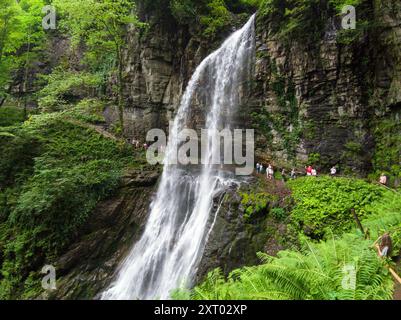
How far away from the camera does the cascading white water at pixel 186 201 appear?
11461mm

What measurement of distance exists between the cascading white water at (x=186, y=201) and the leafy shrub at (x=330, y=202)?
11.2ft

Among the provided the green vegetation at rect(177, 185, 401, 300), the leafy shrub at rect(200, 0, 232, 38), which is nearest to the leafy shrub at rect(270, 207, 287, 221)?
the green vegetation at rect(177, 185, 401, 300)

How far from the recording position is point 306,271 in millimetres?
4578

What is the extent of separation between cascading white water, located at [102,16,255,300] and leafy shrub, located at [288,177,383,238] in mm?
3408

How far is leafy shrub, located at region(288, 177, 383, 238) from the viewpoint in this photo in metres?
10.0

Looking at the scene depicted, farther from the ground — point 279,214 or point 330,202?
point 330,202

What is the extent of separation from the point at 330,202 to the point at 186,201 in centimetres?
647

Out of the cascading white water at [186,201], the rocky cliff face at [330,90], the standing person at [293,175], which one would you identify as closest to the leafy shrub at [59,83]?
the cascading white water at [186,201]

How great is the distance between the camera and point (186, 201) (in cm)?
1415

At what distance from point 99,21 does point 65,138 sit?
7.22m

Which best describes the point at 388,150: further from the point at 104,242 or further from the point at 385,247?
the point at 104,242

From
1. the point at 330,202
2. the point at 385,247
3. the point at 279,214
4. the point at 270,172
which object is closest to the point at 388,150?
the point at 330,202

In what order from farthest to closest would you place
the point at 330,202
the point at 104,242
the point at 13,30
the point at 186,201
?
the point at 13,30
the point at 186,201
the point at 104,242
the point at 330,202
